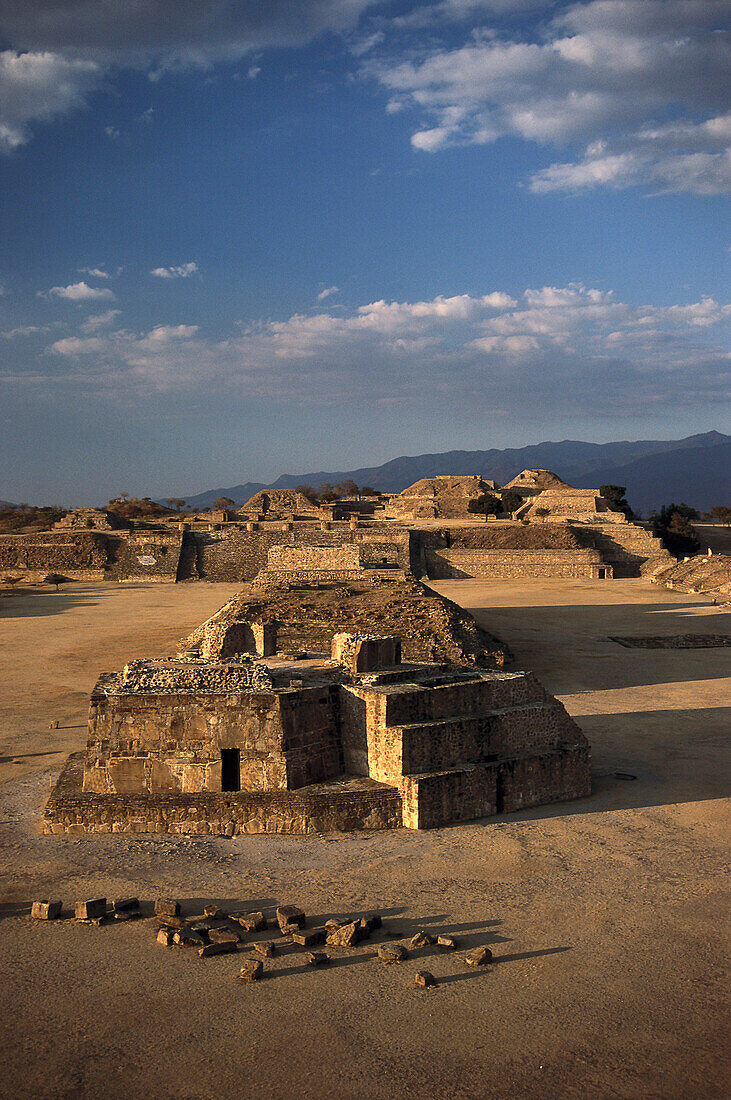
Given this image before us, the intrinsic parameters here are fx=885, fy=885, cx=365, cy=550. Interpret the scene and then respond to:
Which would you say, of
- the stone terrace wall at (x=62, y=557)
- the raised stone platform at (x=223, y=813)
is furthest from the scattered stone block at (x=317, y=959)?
the stone terrace wall at (x=62, y=557)

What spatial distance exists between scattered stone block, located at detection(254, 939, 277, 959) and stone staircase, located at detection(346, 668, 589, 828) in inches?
130

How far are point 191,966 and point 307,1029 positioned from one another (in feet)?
4.60

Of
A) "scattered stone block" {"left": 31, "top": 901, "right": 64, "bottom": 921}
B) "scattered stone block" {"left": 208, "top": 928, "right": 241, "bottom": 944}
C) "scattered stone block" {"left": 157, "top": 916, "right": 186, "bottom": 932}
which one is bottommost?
"scattered stone block" {"left": 157, "top": 916, "right": 186, "bottom": 932}

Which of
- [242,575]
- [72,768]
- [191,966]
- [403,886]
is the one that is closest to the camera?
[191,966]

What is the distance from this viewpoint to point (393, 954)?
311 inches

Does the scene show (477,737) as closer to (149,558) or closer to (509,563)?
(149,558)

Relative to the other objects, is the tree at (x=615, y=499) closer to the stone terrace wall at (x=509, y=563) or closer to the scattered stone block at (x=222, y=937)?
the stone terrace wall at (x=509, y=563)

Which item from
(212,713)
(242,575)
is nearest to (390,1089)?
(212,713)

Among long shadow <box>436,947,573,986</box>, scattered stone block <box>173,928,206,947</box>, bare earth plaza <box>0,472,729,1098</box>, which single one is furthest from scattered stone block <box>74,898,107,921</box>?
long shadow <box>436,947,573,986</box>

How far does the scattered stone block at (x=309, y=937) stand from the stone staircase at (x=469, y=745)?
290 cm

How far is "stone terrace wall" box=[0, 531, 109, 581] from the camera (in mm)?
55750

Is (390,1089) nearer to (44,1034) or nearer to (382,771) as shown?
(44,1034)

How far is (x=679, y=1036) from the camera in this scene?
272 inches

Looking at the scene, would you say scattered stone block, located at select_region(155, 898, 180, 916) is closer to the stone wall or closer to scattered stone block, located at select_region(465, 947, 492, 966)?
the stone wall
